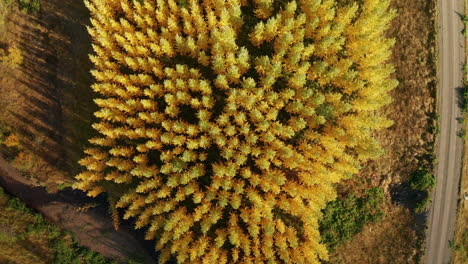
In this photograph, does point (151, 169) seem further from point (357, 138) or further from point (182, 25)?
point (357, 138)

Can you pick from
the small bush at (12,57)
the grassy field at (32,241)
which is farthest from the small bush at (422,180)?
the small bush at (12,57)

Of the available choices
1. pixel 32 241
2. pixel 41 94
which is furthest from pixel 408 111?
pixel 32 241

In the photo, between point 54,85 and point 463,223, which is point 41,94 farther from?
point 463,223

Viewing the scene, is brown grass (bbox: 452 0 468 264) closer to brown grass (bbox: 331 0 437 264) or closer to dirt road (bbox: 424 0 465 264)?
dirt road (bbox: 424 0 465 264)

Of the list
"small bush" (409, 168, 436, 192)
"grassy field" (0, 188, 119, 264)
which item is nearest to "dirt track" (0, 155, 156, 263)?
"grassy field" (0, 188, 119, 264)

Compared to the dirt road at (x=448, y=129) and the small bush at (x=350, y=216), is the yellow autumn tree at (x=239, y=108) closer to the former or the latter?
the small bush at (x=350, y=216)

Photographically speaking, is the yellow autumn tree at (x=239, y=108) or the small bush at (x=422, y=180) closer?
the yellow autumn tree at (x=239, y=108)
